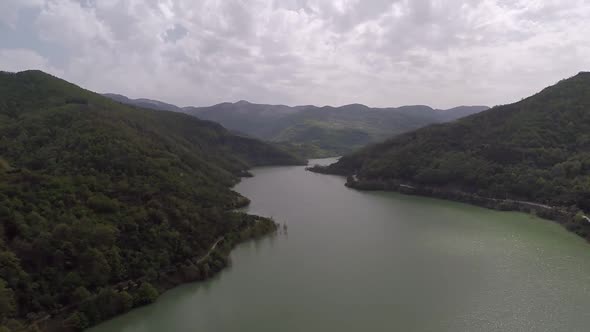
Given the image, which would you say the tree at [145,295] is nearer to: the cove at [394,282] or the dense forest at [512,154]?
the cove at [394,282]

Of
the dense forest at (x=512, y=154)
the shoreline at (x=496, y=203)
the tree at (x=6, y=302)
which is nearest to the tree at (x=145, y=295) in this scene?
the tree at (x=6, y=302)

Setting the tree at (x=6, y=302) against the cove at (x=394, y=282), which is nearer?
the tree at (x=6, y=302)

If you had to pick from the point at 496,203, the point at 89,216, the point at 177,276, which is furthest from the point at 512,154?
the point at 89,216

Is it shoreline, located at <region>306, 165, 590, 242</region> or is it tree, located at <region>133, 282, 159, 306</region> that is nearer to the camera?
tree, located at <region>133, 282, 159, 306</region>

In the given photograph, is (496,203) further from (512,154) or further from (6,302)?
(6,302)

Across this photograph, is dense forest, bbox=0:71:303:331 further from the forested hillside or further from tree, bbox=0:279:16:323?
the forested hillside

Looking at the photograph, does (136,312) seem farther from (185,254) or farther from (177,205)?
(177,205)

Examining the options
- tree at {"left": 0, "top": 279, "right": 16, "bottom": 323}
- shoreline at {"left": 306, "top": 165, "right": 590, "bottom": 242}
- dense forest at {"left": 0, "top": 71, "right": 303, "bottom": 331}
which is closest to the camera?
tree at {"left": 0, "top": 279, "right": 16, "bottom": 323}

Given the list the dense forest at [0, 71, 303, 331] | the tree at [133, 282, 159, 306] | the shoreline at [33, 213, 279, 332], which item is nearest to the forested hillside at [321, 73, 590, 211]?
the dense forest at [0, 71, 303, 331]

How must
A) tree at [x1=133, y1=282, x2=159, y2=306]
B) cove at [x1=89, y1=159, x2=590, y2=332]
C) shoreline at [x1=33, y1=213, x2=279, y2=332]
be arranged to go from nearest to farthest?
shoreline at [x1=33, y1=213, x2=279, y2=332]
cove at [x1=89, y1=159, x2=590, y2=332]
tree at [x1=133, y1=282, x2=159, y2=306]
